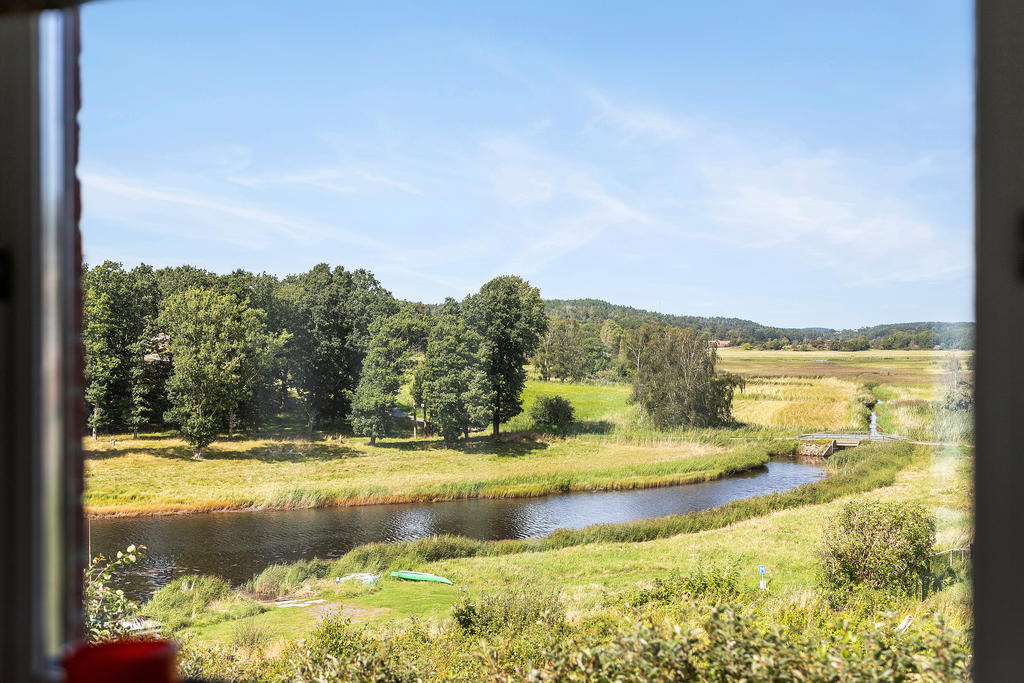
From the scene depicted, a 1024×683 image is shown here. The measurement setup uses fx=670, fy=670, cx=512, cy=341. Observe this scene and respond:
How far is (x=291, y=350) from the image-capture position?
3025mm

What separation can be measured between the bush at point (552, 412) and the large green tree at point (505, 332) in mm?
79

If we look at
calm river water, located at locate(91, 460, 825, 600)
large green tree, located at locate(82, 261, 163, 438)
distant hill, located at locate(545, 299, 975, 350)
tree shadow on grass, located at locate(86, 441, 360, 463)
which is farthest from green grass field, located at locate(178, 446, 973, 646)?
large green tree, located at locate(82, 261, 163, 438)

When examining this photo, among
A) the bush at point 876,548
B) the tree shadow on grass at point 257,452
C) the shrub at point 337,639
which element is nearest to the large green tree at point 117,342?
the tree shadow on grass at point 257,452

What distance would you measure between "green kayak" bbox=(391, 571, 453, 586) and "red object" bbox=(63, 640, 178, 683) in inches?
67.1

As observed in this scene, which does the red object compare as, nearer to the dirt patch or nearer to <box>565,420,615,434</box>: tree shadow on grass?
the dirt patch

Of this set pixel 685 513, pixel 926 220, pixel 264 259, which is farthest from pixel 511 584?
pixel 926 220

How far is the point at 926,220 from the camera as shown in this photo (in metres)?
2.20

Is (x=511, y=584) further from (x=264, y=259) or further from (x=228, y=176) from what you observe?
(x=228, y=176)

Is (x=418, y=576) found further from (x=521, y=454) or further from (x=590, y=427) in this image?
(x=590, y=427)

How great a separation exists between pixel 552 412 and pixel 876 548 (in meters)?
1.29

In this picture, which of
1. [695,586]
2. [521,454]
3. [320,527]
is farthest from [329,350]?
[695,586]

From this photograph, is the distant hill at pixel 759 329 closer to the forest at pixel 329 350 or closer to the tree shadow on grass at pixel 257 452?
the forest at pixel 329 350

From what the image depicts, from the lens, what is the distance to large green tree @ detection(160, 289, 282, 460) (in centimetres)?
306

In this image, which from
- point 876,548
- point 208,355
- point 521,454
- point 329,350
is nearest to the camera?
point 876,548
